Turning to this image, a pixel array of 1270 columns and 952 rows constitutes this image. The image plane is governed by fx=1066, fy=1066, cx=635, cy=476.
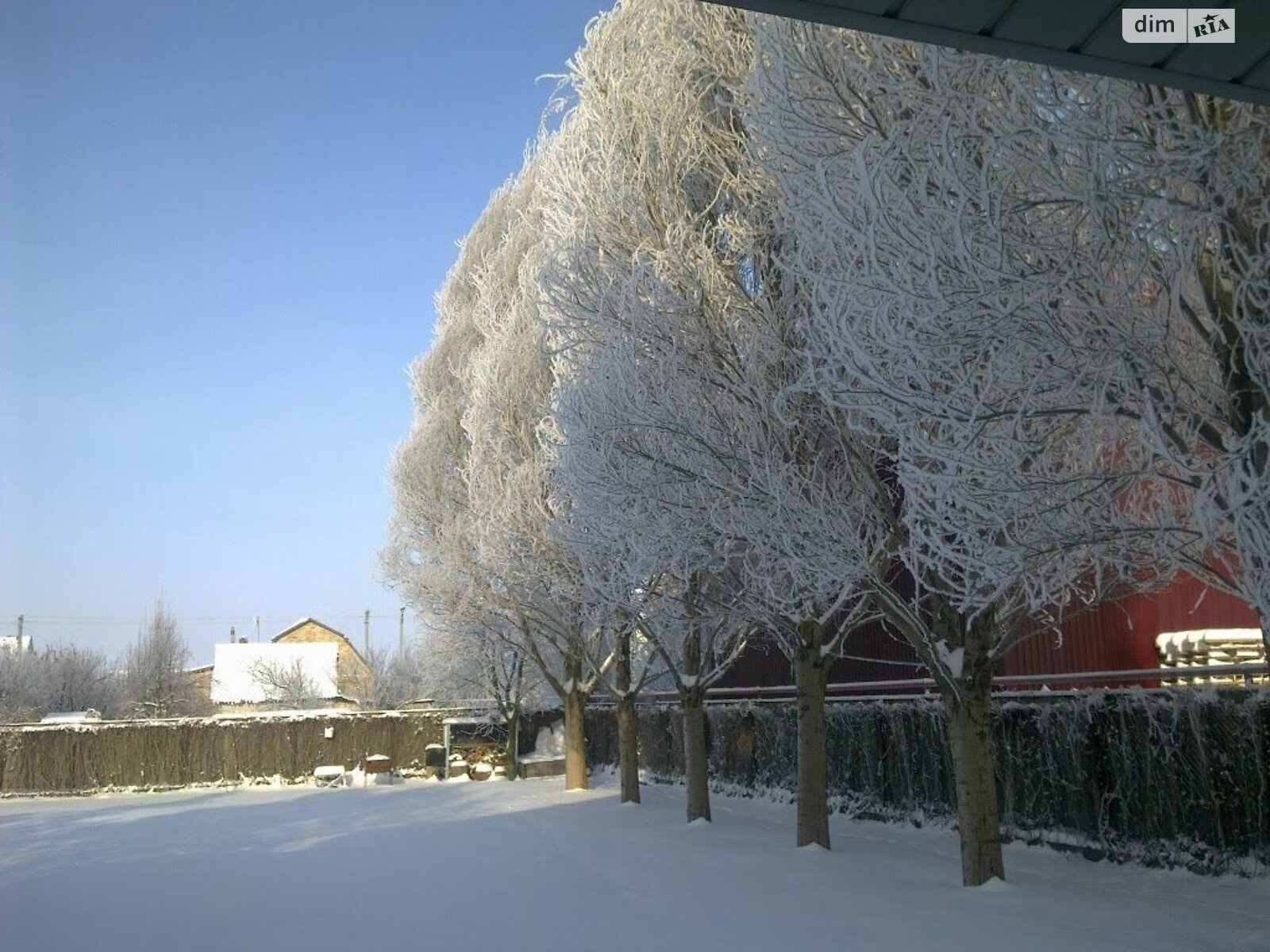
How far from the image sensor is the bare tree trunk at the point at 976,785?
8.23 m

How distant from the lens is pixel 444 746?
26.9 meters

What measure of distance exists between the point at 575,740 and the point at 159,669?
32773 mm

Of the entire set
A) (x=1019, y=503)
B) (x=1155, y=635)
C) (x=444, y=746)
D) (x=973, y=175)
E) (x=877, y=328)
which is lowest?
(x=444, y=746)

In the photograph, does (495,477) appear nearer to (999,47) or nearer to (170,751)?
(170,751)

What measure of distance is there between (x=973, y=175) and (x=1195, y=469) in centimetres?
190

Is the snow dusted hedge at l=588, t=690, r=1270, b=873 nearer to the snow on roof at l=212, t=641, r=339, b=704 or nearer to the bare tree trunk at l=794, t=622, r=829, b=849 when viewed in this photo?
the bare tree trunk at l=794, t=622, r=829, b=849

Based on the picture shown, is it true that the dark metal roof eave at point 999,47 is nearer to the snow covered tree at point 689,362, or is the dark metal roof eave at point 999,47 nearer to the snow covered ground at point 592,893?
the snow covered tree at point 689,362

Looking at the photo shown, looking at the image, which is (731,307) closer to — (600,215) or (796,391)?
(796,391)

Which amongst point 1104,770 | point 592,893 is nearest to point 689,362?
point 592,893

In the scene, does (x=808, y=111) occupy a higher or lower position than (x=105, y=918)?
higher

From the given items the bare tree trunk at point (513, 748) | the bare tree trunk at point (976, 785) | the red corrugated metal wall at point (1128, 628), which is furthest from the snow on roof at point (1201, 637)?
the bare tree trunk at point (513, 748)

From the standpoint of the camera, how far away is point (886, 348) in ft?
19.0

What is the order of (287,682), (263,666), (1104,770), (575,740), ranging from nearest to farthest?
(1104,770)
(575,740)
(287,682)
(263,666)

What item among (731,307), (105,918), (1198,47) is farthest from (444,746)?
(1198,47)
